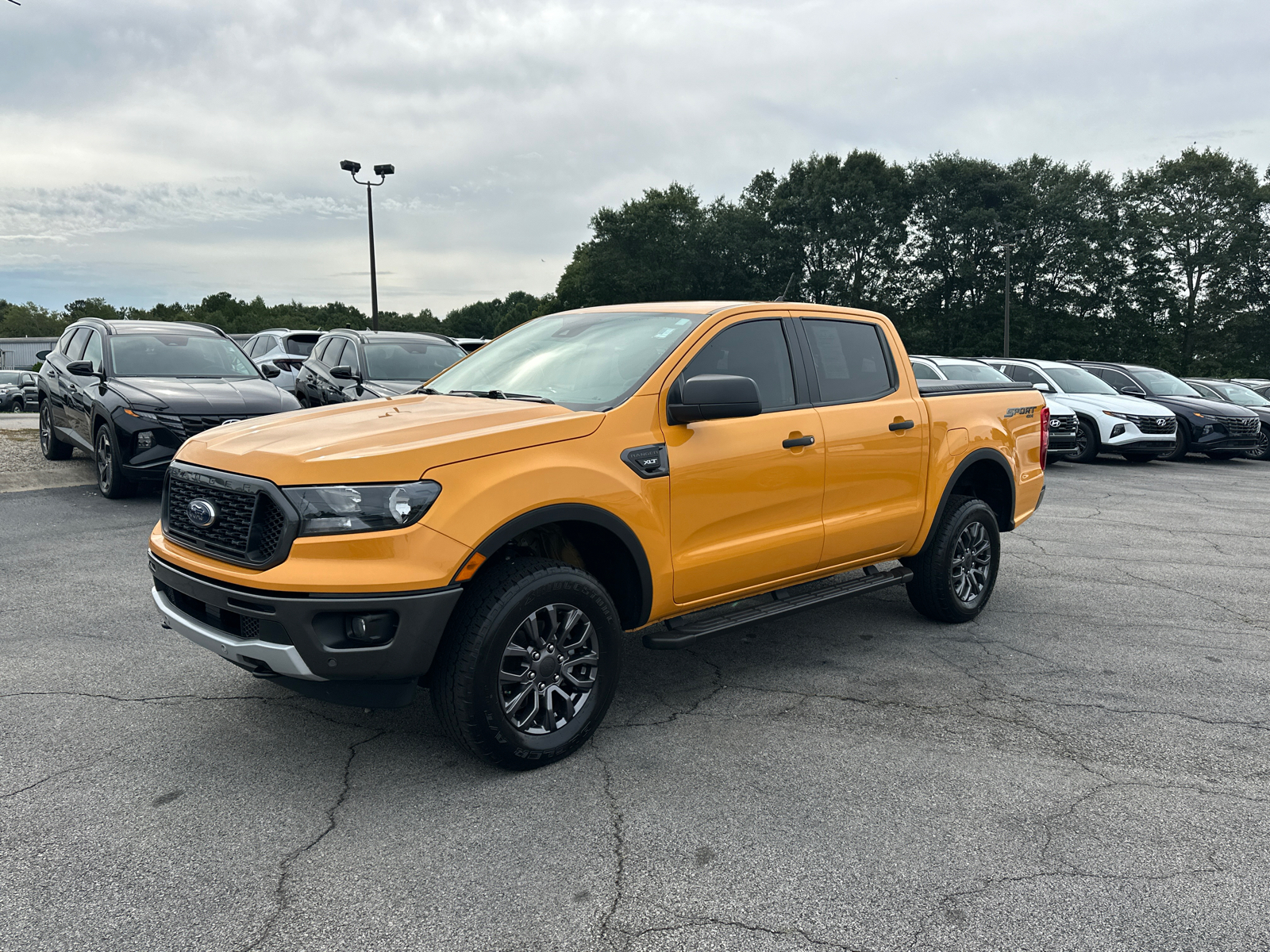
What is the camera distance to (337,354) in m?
12.2

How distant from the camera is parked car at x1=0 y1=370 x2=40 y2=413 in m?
34.9

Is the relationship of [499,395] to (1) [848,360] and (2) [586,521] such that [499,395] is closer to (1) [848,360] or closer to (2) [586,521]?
(2) [586,521]

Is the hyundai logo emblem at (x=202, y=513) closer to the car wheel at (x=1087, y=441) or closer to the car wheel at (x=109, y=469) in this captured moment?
the car wheel at (x=109, y=469)

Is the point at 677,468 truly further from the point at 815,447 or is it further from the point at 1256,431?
the point at 1256,431

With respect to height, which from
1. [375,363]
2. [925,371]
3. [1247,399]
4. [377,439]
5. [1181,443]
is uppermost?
[375,363]

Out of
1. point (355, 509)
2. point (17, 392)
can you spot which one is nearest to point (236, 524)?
point (355, 509)

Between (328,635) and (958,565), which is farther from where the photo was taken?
(958,565)

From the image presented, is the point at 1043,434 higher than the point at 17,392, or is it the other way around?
the point at 1043,434

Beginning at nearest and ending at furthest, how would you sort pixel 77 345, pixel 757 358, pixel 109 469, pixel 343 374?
1. pixel 757 358
2. pixel 109 469
3. pixel 343 374
4. pixel 77 345

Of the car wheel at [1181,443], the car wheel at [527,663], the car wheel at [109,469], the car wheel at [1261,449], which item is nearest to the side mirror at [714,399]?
the car wheel at [527,663]

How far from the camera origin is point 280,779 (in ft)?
11.6

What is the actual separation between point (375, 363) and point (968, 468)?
7777 millimetres

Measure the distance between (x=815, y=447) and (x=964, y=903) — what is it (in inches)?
90.8

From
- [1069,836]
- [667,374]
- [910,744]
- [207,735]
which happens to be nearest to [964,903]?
[1069,836]
